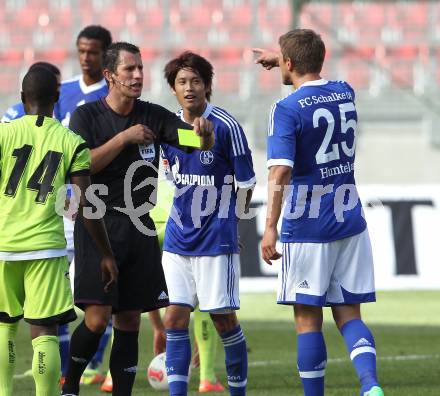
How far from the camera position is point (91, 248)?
19.8 ft

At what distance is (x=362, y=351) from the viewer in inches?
225

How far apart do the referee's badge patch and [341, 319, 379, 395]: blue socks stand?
1447 millimetres

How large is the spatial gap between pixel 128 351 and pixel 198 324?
1.73 metres

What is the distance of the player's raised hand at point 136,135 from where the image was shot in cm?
582

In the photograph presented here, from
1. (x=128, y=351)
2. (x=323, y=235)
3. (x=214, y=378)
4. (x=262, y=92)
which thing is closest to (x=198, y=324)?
(x=214, y=378)

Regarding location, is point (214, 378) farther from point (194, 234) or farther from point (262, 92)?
point (262, 92)

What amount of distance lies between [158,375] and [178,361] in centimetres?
115

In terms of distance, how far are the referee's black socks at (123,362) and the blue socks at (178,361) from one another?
0.35 meters

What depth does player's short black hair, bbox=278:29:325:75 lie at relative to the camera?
19.0 feet

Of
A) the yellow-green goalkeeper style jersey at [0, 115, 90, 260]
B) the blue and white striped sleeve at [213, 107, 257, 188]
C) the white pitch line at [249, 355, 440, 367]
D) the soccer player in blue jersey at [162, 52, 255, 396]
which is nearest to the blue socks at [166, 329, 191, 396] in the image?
the soccer player in blue jersey at [162, 52, 255, 396]

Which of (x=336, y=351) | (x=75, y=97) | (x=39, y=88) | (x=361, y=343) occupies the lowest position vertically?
(x=336, y=351)

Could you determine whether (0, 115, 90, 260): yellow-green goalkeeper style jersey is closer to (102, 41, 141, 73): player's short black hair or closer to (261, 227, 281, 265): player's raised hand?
(102, 41, 141, 73): player's short black hair

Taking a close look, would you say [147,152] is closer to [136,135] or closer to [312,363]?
[136,135]

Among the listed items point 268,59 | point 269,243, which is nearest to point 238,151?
point 268,59
